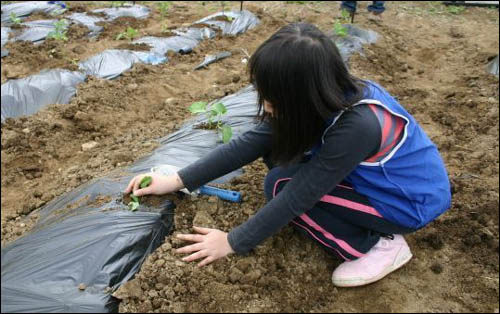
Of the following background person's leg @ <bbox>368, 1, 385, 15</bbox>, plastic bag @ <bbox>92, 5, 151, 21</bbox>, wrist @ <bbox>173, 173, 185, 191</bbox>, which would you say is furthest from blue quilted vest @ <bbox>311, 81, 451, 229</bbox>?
background person's leg @ <bbox>368, 1, 385, 15</bbox>

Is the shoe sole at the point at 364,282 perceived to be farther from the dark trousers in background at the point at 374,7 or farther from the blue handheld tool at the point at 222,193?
the dark trousers in background at the point at 374,7

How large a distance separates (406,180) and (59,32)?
4918 millimetres

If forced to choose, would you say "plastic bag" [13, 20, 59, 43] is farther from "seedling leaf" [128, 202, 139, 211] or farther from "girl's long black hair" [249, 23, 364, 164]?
"girl's long black hair" [249, 23, 364, 164]

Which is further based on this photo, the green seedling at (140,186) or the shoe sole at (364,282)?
the green seedling at (140,186)

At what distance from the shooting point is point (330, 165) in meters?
1.27

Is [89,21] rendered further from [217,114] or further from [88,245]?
[88,245]

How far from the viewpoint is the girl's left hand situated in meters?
1.52

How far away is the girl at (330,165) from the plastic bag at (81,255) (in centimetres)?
16

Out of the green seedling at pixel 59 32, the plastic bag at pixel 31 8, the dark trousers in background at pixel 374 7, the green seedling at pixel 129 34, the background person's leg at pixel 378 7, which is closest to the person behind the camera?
the green seedling at pixel 59 32

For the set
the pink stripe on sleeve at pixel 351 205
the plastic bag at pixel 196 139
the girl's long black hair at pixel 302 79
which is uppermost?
the girl's long black hair at pixel 302 79

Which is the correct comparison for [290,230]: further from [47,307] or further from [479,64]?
[479,64]

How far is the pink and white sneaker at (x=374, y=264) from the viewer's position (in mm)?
1533

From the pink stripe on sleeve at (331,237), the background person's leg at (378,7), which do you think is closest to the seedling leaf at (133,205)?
the pink stripe on sleeve at (331,237)

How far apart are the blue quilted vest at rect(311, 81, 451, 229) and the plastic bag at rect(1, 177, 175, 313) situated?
2.73 ft
